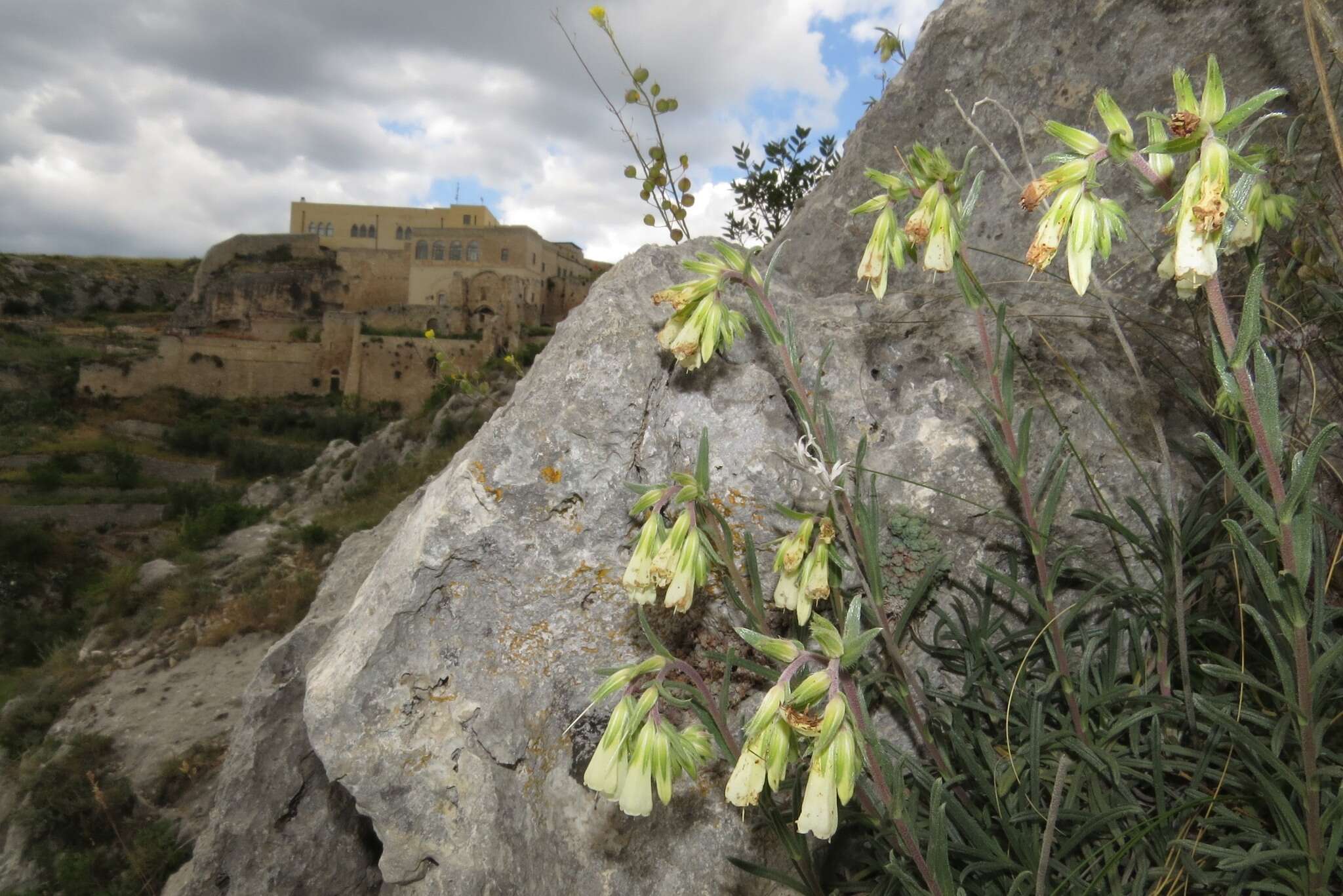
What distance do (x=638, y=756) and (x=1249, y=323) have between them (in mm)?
1274

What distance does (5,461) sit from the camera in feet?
115

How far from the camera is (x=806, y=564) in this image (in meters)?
1.73

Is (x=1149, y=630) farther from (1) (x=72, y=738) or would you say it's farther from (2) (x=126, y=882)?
(1) (x=72, y=738)

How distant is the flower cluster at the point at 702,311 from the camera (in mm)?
1848

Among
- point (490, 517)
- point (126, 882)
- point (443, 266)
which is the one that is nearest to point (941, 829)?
point (490, 517)

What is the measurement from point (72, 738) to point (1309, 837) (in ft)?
30.0

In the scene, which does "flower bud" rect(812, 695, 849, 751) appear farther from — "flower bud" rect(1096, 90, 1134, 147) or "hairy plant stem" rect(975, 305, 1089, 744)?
"flower bud" rect(1096, 90, 1134, 147)

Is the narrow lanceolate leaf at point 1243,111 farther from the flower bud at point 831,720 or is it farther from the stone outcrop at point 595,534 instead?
the stone outcrop at point 595,534

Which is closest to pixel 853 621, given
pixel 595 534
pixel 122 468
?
pixel 595 534

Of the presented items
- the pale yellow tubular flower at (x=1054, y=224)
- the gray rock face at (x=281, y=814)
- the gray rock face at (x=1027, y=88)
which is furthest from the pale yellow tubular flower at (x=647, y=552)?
the gray rock face at (x=281, y=814)

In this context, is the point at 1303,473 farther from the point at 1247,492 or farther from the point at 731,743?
the point at 731,743

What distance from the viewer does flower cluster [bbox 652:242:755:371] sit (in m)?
1.85

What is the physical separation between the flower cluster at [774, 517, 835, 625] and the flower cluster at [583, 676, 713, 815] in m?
0.36

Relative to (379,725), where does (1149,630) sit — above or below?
above
